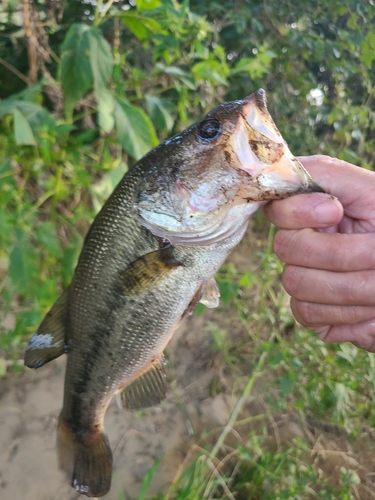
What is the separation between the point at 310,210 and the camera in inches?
31.2

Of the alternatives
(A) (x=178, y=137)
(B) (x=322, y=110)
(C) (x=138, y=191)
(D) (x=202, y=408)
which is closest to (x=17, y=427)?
(D) (x=202, y=408)

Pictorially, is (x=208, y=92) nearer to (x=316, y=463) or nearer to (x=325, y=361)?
(x=325, y=361)

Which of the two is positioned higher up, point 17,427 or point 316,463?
point 17,427

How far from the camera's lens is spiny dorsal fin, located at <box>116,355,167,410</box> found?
106 centimetres

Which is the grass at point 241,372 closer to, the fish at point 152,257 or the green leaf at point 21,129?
the green leaf at point 21,129

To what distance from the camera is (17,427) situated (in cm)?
193

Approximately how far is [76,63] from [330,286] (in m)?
1.07

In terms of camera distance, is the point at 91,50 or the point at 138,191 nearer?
the point at 138,191

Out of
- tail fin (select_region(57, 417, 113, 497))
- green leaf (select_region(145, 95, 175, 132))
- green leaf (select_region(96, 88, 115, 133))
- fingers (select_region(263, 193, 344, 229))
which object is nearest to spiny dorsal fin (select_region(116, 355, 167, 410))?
tail fin (select_region(57, 417, 113, 497))

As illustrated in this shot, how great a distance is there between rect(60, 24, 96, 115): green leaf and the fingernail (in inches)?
35.1

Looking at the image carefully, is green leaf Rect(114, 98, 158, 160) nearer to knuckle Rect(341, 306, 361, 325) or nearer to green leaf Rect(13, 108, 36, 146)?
green leaf Rect(13, 108, 36, 146)

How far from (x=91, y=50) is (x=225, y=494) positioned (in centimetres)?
206

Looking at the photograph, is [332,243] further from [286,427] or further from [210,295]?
[286,427]

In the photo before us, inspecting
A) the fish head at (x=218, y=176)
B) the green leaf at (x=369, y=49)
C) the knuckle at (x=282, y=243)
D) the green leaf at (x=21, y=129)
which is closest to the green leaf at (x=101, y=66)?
the green leaf at (x=21, y=129)
